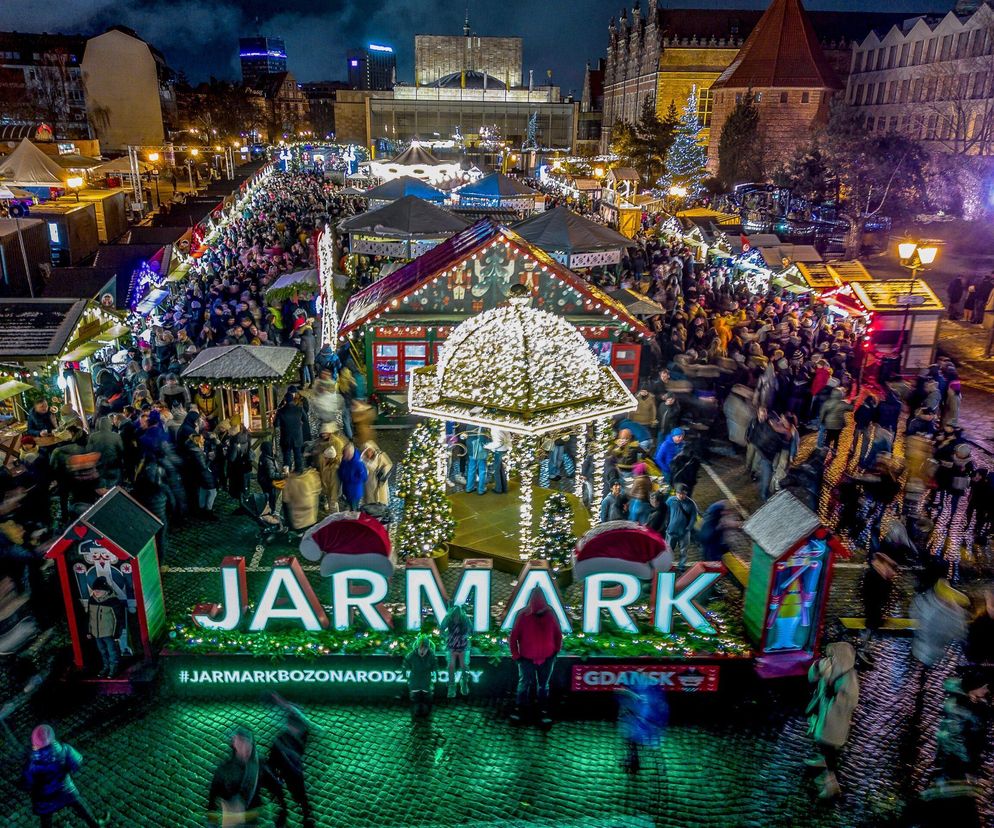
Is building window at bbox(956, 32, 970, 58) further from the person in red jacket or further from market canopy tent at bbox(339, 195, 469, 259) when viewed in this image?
the person in red jacket

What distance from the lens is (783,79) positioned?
55312 mm

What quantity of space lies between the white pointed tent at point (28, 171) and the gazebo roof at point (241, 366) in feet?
65.1

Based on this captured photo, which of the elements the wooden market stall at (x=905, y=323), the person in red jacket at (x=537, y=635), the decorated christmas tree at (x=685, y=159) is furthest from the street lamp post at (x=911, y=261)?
the decorated christmas tree at (x=685, y=159)

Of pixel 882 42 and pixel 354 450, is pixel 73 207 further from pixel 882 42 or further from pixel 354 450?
pixel 882 42

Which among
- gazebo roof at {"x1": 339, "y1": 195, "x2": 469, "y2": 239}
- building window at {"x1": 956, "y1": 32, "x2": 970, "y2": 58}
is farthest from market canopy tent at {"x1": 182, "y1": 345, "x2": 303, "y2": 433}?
building window at {"x1": 956, "y1": 32, "x2": 970, "y2": 58}

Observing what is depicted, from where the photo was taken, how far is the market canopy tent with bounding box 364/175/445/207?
1044 inches

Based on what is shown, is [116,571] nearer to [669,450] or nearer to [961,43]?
[669,450]

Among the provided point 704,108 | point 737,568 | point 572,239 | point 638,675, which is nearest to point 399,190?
point 572,239

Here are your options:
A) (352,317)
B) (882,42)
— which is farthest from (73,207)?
(882,42)

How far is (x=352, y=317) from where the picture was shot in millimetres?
15008

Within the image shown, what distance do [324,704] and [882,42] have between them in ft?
197

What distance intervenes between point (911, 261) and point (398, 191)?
1670cm

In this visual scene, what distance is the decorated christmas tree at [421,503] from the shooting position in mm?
8867

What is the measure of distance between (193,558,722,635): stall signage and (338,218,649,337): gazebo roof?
785 centimetres
